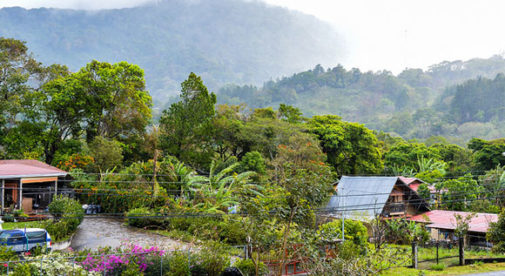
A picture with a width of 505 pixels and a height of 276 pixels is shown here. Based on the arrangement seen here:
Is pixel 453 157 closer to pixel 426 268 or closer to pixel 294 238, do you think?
pixel 426 268

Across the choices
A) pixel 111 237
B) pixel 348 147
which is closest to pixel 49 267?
pixel 111 237

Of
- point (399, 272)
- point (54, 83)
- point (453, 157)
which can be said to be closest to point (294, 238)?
point (399, 272)

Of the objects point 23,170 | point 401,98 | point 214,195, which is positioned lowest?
point 214,195

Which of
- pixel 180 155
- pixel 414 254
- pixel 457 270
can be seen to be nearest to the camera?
pixel 457 270

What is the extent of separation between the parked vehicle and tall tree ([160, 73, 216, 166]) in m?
17.3

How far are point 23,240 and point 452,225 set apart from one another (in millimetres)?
23748

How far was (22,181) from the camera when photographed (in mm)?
23453

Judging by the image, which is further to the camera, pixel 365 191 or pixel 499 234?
pixel 365 191

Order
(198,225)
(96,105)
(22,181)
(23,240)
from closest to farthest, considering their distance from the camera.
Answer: (23,240) → (198,225) → (22,181) → (96,105)

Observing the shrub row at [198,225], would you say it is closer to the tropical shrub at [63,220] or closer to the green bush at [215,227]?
the green bush at [215,227]

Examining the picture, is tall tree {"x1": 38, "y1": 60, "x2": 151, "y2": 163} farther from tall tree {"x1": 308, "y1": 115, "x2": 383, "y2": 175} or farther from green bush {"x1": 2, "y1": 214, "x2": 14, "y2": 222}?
tall tree {"x1": 308, "y1": 115, "x2": 383, "y2": 175}

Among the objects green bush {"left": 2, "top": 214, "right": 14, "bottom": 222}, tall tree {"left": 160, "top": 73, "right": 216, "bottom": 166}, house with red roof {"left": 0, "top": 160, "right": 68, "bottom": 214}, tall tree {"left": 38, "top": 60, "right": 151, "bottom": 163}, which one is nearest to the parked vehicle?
house with red roof {"left": 0, "top": 160, "right": 68, "bottom": 214}

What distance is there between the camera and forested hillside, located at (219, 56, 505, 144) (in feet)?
365

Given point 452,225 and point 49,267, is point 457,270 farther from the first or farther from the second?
point 49,267
